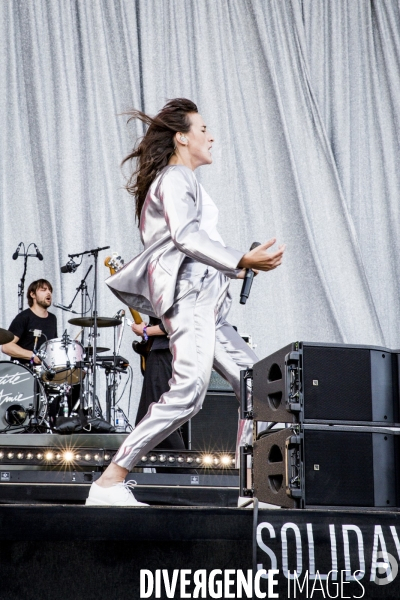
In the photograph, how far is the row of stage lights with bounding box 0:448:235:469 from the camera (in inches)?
162

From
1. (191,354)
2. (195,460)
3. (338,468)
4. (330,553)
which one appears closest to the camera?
(330,553)

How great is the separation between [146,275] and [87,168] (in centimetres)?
510

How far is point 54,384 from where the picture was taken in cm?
643

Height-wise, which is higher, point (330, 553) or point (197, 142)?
point (197, 142)

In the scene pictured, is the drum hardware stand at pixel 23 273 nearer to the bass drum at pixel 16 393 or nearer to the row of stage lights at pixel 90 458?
the bass drum at pixel 16 393

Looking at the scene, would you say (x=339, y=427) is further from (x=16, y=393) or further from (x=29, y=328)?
(x=29, y=328)

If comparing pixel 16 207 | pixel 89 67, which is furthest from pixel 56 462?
pixel 89 67

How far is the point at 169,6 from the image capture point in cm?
789

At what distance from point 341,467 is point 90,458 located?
2.31m

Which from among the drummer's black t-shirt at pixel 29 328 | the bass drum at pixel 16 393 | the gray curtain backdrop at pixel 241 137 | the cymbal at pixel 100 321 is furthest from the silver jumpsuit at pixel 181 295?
the gray curtain backdrop at pixel 241 137

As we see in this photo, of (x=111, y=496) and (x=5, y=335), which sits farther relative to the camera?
(x=5, y=335)

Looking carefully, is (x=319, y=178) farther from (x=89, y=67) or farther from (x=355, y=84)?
(x=89, y=67)

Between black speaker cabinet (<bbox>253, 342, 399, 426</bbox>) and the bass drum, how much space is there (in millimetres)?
3875

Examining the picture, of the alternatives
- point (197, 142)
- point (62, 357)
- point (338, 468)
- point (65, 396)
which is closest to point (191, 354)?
point (338, 468)
